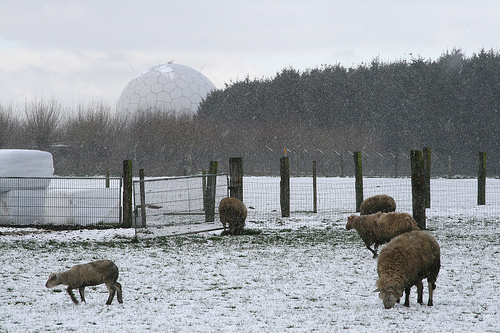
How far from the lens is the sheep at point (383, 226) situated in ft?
27.5

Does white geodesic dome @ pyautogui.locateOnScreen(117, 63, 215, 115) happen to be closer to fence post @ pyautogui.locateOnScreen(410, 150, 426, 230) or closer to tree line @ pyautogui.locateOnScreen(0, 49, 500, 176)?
tree line @ pyautogui.locateOnScreen(0, 49, 500, 176)

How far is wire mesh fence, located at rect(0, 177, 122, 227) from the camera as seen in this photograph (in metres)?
12.3

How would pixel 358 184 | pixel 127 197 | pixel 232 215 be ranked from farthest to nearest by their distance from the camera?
1. pixel 358 184
2. pixel 127 197
3. pixel 232 215

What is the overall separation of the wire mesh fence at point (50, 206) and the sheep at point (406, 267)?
26.1 feet

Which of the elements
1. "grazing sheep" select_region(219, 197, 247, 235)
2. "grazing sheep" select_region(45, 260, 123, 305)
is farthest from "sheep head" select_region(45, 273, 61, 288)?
"grazing sheep" select_region(219, 197, 247, 235)

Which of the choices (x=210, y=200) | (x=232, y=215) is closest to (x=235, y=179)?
(x=210, y=200)

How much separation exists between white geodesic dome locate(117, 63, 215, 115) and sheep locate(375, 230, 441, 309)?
1753 inches

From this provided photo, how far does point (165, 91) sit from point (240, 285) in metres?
46.8

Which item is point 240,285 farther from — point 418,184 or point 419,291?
point 418,184

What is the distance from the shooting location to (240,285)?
22.5 ft

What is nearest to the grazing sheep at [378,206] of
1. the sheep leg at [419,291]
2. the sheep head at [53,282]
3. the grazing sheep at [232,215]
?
the grazing sheep at [232,215]

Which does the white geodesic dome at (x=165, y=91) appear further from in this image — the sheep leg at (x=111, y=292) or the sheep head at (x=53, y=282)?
the sheep leg at (x=111, y=292)

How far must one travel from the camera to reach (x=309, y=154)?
129 ft

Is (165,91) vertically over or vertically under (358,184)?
over
